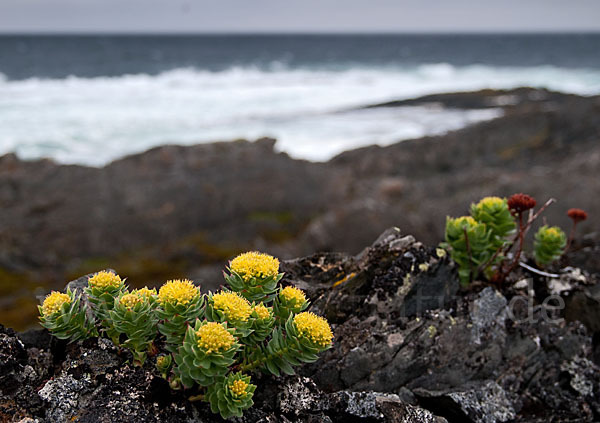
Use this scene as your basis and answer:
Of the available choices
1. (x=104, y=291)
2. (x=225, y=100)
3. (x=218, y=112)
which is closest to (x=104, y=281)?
(x=104, y=291)

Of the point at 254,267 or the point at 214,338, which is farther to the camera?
the point at 254,267

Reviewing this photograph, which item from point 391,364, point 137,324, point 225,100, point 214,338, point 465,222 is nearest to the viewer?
point 214,338

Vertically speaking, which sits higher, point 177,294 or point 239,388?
point 177,294

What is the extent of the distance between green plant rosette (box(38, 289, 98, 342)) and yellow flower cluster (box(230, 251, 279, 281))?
858 mm

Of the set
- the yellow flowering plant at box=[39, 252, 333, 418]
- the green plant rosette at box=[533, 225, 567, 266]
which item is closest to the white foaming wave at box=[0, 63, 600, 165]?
the green plant rosette at box=[533, 225, 567, 266]

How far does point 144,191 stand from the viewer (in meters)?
16.7

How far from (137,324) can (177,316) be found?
0.24m

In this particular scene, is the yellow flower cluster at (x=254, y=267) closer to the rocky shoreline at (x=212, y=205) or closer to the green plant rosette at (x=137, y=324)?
the green plant rosette at (x=137, y=324)

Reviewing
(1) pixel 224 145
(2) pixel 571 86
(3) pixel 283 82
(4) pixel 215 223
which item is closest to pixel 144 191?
(4) pixel 215 223

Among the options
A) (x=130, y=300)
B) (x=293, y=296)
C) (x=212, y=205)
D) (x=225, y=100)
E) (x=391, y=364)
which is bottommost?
(x=225, y=100)

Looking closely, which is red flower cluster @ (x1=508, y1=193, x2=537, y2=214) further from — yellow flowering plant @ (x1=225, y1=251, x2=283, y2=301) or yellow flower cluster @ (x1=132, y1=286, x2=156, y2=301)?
yellow flower cluster @ (x1=132, y1=286, x2=156, y2=301)

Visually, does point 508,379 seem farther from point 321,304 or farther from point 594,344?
point 321,304

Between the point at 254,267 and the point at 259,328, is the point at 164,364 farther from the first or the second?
the point at 254,267

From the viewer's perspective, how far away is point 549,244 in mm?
4473
